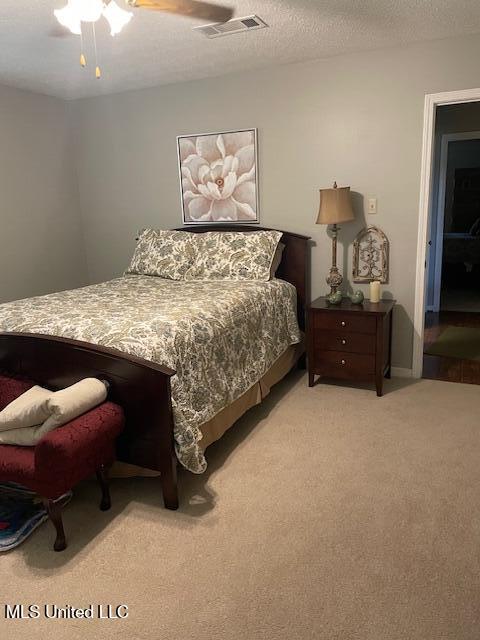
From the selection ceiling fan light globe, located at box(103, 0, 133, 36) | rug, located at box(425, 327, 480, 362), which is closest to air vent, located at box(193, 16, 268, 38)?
ceiling fan light globe, located at box(103, 0, 133, 36)

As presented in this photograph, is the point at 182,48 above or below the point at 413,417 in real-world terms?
above

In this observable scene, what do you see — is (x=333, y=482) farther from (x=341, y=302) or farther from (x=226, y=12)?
(x=226, y=12)

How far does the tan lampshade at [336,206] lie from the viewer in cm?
334

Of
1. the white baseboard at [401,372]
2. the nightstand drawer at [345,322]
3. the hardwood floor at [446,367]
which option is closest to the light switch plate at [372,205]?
the nightstand drawer at [345,322]

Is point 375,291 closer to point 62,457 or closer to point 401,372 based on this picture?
point 401,372

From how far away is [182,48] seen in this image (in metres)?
3.10

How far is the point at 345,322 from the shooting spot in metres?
3.29

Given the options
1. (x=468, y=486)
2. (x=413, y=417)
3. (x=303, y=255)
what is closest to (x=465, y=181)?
(x=303, y=255)

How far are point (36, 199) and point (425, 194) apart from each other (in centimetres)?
327

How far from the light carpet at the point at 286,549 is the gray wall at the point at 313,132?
1.48m

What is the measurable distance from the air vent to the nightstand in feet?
5.91

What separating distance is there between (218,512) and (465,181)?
7.44m

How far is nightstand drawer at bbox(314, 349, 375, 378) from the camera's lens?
330 cm

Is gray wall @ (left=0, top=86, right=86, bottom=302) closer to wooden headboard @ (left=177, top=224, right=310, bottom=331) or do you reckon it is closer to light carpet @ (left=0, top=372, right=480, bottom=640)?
wooden headboard @ (left=177, top=224, right=310, bottom=331)
